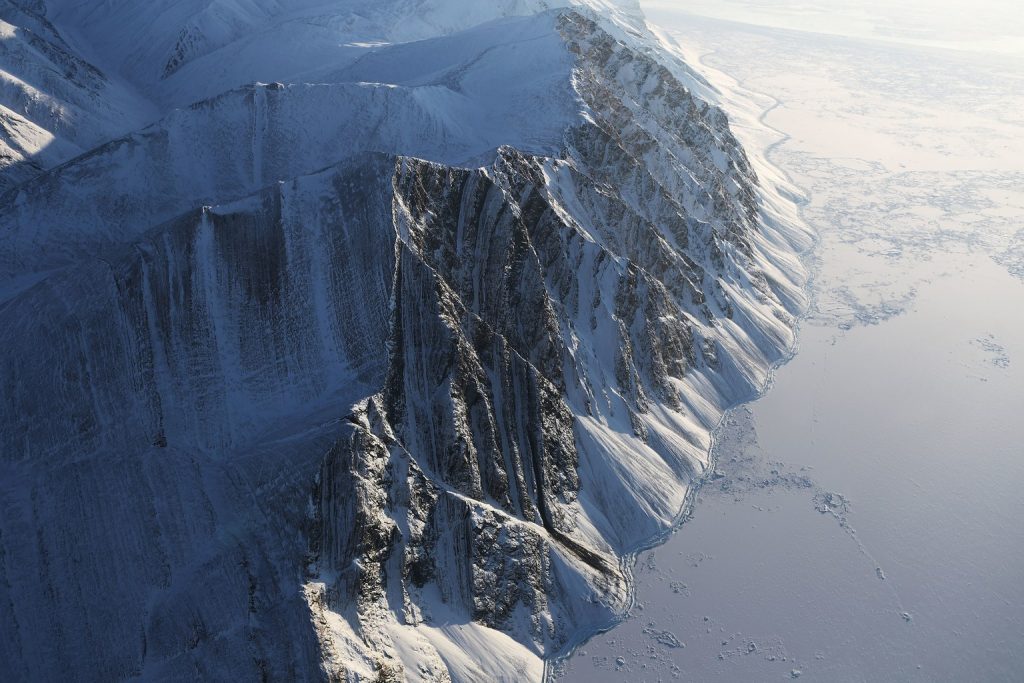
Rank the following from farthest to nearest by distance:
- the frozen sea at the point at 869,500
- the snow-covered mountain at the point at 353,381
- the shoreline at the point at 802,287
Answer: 1. the shoreline at the point at 802,287
2. the frozen sea at the point at 869,500
3. the snow-covered mountain at the point at 353,381

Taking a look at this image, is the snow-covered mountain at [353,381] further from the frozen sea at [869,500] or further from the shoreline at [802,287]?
the frozen sea at [869,500]

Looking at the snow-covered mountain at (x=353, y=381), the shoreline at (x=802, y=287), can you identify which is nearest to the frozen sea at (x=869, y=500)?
the shoreline at (x=802, y=287)


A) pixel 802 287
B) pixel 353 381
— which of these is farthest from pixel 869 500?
pixel 353 381

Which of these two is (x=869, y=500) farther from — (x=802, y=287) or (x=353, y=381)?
(x=353, y=381)

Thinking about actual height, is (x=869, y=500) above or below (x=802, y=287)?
→ below

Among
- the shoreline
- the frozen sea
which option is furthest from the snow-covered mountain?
the frozen sea

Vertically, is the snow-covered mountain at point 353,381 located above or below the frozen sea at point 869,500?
above

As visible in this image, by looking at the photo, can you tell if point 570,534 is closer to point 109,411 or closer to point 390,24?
point 109,411

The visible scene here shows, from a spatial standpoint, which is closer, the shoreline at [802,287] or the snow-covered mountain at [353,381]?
the snow-covered mountain at [353,381]

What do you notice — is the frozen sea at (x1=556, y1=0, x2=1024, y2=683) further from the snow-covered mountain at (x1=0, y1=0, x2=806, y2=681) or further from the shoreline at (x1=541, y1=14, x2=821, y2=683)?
the snow-covered mountain at (x1=0, y1=0, x2=806, y2=681)
